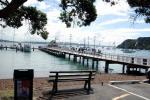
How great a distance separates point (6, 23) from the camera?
1877 cm

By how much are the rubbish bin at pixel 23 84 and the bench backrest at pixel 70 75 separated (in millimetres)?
3157

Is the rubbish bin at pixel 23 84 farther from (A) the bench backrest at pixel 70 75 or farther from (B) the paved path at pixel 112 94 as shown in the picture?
(A) the bench backrest at pixel 70 75

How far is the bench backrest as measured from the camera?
1376 centimetres

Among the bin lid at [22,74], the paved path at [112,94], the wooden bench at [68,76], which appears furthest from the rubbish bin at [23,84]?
the wooden bench at [68,76]

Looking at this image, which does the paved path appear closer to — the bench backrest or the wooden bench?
the wooden bench

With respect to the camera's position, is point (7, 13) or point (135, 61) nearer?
point (7, 13)

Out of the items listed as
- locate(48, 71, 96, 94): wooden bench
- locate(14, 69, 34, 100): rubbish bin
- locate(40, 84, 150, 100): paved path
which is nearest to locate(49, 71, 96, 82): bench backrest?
locate(48, 71, 96, 94): wooden bench

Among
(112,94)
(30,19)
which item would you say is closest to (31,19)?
(30,19)

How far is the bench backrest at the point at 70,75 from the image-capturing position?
45.1ft

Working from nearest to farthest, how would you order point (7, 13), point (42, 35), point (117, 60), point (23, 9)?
point (7, 13), point (23, 9), point (42, 35), point (117, 60)

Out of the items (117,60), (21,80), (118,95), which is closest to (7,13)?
(21,80)

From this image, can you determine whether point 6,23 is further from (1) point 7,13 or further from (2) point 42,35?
(1) point 7,13

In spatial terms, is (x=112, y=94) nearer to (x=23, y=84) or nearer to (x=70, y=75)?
(x=70, y=75)

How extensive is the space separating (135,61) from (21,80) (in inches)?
1725
